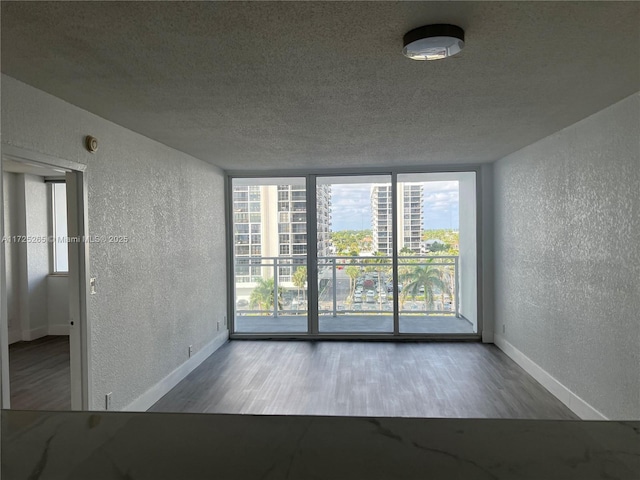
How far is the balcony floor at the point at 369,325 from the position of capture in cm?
568

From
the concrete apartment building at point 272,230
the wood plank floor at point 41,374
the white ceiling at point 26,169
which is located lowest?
the wood plank floor at point 41,374

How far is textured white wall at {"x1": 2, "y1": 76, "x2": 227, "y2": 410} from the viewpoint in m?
2.44

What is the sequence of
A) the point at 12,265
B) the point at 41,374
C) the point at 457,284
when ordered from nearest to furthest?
the point at 41,374 → the point at 12,265 → the point at 457,284

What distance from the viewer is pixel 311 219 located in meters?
5.75

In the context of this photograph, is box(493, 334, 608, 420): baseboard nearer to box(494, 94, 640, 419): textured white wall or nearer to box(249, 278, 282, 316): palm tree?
box(494, 94, 640, 419): textured white wall

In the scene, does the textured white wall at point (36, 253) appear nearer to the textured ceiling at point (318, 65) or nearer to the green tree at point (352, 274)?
the textured ceiling at point (318, 65)

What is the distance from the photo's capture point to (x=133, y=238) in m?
3.28

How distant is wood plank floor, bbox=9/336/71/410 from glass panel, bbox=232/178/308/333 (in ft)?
7.15

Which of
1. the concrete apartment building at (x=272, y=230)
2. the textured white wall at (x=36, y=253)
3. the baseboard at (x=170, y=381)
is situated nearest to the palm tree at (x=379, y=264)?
the concrete apartment building at (x=272, y=230)

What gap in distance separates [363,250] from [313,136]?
2480 mm

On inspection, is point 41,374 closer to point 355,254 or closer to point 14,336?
point 14,336

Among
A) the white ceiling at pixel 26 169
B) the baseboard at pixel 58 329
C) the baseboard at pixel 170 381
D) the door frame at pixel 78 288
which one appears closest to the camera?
the door frame at pixel 78 288

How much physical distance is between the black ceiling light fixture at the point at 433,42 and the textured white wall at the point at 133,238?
1.98 metres

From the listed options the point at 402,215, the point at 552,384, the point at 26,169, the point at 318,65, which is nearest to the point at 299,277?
the point at 402,215
